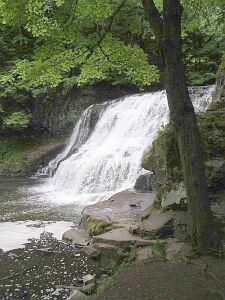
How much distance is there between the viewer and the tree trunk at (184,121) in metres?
4.79

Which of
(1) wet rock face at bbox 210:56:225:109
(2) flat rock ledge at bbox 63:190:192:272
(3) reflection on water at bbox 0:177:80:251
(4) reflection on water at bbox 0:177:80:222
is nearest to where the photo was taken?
(2) flat rock ledge at bbox 63:190:192:272

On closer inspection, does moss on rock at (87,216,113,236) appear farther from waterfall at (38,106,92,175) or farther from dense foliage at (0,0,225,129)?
waterfall at (38,106,92,175)

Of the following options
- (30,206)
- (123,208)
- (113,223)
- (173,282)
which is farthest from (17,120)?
(173,282)

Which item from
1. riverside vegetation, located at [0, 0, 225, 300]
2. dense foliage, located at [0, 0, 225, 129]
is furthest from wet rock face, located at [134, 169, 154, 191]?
dense foliage, located at [0, 0, 225, 129]

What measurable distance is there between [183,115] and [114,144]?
443 inches

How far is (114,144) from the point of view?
632 inches

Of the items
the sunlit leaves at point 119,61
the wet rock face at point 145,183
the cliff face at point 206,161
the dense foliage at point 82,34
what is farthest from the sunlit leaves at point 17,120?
the cliff face at point 206,161

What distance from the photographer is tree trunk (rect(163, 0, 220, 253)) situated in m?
4.79

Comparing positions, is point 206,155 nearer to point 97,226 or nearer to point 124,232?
point 124,232

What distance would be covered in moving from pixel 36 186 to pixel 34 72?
931 cm

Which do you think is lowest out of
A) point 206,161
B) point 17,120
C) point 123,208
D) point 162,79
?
point 123,208

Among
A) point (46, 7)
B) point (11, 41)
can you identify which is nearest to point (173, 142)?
point (46, 7)

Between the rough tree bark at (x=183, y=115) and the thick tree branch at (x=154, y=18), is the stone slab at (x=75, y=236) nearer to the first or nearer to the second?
the rough tree bark at (x=183, y=115)

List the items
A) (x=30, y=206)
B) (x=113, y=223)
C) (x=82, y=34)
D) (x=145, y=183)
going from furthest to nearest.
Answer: (x=30, y=206)
(x=145, y=183)
(x=113, y=223)
(x=82, y=34)
